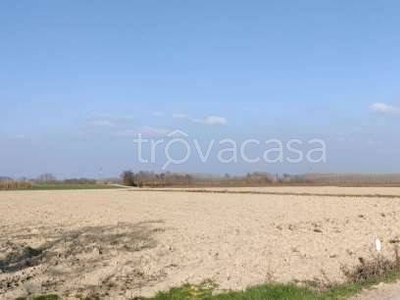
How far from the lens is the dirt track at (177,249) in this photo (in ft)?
46.0

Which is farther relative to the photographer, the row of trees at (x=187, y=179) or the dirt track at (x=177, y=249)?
the row of trees at (x=187, y=179)

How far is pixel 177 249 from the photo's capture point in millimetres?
18484

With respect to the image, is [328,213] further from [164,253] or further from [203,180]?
[203,180]

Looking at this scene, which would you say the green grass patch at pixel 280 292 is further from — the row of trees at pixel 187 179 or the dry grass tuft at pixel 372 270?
the row of trees at pixel 187 179

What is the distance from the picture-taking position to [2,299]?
13.1m

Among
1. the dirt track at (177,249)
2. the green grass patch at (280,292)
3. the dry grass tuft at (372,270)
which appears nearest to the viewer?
the green grass patch at (280,292)

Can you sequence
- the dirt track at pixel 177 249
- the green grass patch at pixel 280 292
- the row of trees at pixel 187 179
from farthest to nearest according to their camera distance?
1. the row of trees at pixel 187 179
2. the dirt track at pixel 177 249
3. the green grass patch at pixel 280 292

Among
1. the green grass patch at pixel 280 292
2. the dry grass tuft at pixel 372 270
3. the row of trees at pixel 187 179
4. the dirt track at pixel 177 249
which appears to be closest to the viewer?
the green grass patch at pixel 280 292

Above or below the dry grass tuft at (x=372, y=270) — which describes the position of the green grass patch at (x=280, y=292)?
below

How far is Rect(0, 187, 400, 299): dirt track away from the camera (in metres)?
14.0

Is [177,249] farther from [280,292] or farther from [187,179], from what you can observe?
[187,179]

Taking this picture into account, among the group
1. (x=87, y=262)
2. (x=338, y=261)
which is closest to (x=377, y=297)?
(x=338, y=261)

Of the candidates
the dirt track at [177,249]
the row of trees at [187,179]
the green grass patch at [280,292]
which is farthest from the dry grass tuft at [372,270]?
the row of trees at [187,179]

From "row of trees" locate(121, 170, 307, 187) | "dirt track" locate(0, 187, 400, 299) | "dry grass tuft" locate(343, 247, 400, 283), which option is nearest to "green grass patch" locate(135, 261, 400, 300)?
"dry grass tuft" locate(343, 247, 400, 283)
